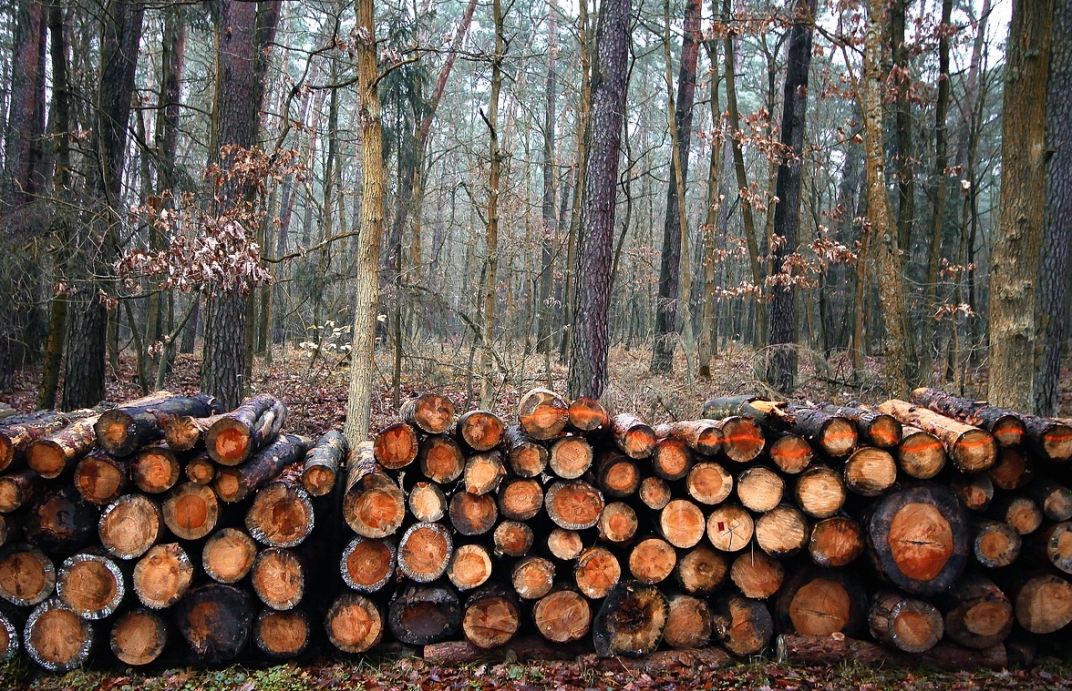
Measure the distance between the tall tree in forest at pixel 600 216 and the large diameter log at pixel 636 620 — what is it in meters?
5.47

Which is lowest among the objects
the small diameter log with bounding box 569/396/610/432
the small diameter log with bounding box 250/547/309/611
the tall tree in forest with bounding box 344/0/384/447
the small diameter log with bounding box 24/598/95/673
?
the small diameter log with bounding box 24/598/95/673

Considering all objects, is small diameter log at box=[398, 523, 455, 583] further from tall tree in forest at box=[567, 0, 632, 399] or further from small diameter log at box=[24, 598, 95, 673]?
tall tree in forest at box=[567, 0, 632, 399]

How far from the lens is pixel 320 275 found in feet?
50.6

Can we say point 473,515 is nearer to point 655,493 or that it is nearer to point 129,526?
point 655,493

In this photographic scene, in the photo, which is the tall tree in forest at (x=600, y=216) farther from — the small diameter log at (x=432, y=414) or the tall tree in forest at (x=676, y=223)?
the small diameter log at (x=432, y=414)

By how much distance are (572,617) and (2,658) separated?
3.50 meters

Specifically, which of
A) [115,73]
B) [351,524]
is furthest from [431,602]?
[115,73]

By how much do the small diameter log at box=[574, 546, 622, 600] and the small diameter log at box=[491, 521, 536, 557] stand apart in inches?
14.2

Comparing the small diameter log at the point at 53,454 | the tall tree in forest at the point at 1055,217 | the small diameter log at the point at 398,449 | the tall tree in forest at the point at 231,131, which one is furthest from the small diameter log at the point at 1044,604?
the tall tree in forest at the point at 231,131

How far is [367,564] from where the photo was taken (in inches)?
171

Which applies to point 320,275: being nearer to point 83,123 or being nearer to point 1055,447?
point 83,123

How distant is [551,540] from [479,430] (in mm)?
858

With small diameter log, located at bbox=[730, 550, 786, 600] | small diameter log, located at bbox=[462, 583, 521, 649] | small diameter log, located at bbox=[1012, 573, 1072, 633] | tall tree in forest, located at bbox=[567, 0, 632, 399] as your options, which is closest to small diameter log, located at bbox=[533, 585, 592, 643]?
small diameter log, located at bbox=[462, 583, 521, 649]

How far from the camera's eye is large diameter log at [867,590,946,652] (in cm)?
436
